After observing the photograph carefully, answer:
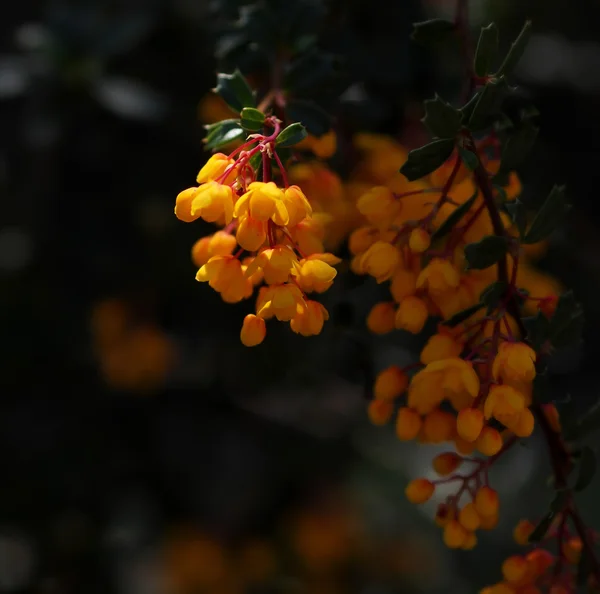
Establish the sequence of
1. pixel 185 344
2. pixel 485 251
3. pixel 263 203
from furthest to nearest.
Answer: pixel 185 344, pixel 485 251, pixel 263 203

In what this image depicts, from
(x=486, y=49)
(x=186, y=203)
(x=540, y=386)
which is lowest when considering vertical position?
(x=540, y=386)

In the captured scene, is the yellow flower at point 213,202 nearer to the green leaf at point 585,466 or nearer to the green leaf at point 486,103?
the green leaf at point 486,103

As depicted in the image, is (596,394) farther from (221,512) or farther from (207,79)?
(207,79)

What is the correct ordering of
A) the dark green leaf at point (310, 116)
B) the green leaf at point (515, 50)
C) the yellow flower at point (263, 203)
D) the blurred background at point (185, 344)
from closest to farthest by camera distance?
the yellow flower at point (263, 203) → the green leaf at point (515, 50) → the dark green leaf at point (310, 116) → the blurred background at point (185, 344)

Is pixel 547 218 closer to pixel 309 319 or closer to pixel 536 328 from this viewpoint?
pixel 536 328

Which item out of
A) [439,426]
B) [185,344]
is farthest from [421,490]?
[185,344]

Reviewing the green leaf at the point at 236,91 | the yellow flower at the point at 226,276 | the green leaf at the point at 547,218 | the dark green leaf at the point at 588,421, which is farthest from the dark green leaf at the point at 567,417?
the green leaf at the point at 236,91
